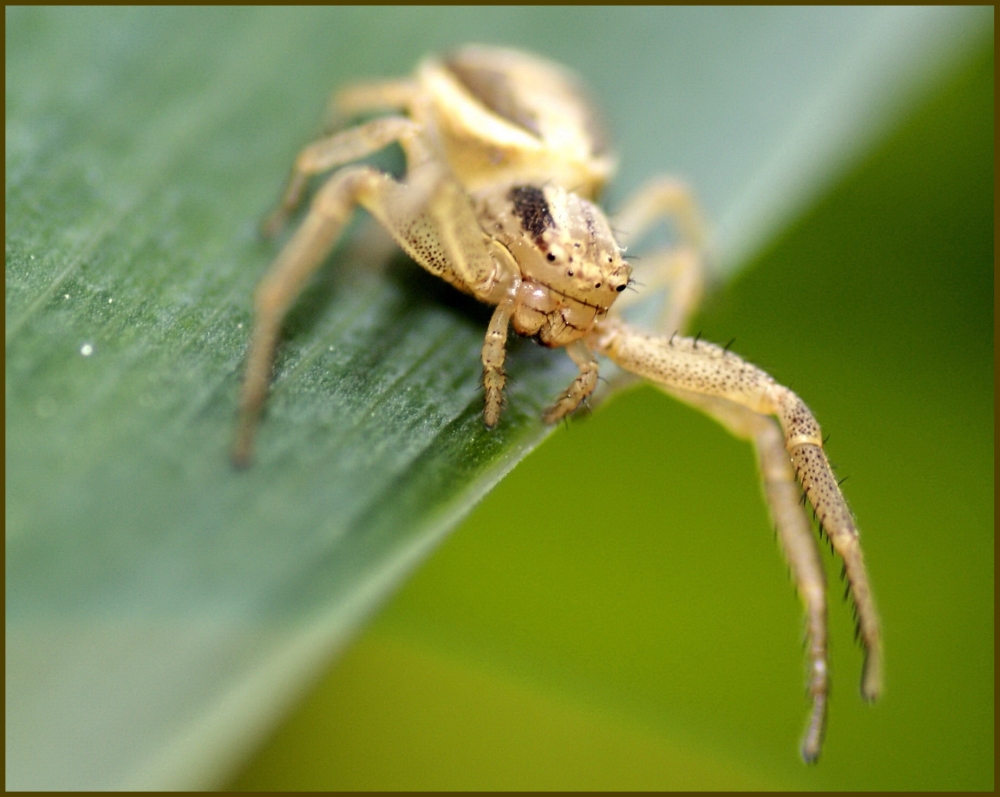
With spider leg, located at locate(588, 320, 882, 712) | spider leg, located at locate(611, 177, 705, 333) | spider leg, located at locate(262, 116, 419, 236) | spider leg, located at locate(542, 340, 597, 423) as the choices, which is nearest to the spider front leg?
spider leg, located at locate(588, 320, 882, 712)

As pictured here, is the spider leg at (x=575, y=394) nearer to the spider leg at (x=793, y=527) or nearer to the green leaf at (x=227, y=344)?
the green leaf at (x=227, y=344)

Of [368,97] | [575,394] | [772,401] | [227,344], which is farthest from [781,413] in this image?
[368,97]

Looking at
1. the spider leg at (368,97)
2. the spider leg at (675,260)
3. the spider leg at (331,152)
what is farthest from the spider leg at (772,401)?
the spider leg at (368,97)

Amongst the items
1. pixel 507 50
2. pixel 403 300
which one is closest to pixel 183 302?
pixel 403 300

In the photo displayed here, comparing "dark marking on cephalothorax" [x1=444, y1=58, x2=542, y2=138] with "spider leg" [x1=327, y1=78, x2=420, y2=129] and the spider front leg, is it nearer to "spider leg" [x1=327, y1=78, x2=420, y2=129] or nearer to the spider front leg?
"spider leg" [x1=327, y1=78, x2=420, y2=129]

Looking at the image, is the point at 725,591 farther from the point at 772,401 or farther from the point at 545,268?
the point at 545,268

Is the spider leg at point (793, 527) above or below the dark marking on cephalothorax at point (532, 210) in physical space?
below

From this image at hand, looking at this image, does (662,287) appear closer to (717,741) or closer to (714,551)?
(714,551)
